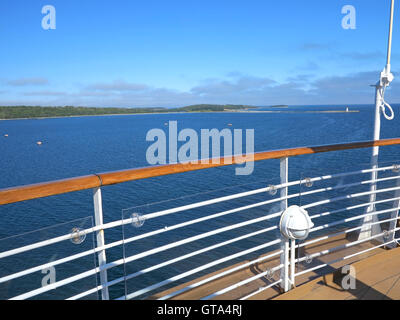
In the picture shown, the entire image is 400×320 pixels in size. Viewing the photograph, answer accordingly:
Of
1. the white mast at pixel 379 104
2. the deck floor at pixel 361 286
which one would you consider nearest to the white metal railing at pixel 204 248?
the deck floor at pixel 361 286

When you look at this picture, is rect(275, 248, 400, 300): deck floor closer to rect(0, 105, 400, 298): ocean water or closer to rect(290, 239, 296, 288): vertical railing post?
rect(290, 239, 296, 288): vertical railing post

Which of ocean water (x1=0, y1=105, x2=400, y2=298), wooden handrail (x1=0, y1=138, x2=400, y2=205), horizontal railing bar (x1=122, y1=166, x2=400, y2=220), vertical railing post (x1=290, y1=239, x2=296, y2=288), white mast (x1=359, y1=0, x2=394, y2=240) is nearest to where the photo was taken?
wooden handrail (x1=0, y1=138, x2=400, y2=205)

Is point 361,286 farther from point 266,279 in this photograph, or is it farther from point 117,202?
point 117,202

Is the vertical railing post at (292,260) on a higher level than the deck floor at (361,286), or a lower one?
higher

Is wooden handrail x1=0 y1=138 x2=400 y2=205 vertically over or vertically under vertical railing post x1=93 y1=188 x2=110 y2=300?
over

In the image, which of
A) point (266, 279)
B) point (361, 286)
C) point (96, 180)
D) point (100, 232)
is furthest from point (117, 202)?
point (96, 180)

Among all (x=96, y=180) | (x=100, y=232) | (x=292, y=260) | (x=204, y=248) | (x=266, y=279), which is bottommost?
(x=266, y=279)

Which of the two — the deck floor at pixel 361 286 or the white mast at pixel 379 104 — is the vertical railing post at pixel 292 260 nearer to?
the deck floor at pixel 361 286

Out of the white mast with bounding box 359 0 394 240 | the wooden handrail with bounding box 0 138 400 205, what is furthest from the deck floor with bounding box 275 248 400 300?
the wooden handrail with bounding box 0 138 400 205

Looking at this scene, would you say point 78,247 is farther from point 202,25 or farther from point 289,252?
point 202,25

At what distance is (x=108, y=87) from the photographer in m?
65.7

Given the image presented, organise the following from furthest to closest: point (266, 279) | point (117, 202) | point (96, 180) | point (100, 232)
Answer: point (117, 202) < point (266, 279) < point (100, 232) < point (96, 180)
